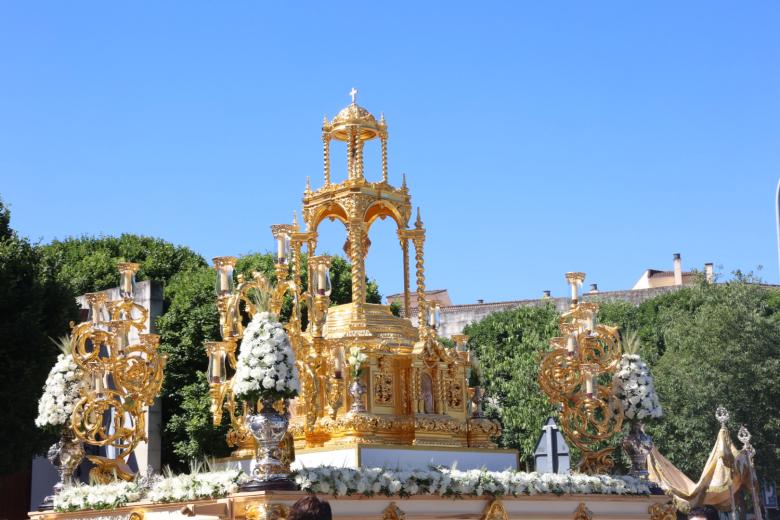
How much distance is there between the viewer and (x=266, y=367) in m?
14.7

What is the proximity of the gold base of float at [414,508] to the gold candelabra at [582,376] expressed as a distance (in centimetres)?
126

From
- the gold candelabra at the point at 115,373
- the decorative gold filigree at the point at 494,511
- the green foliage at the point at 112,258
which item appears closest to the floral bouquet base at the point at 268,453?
the decorative gold filigree at the point at 494,511

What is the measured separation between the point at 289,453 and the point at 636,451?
25.6 ft

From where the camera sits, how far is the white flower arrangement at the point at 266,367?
48.1ft

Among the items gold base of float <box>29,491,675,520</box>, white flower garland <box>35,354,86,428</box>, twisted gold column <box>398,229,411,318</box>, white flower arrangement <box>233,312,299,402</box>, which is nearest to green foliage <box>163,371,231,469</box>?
white flower garland <box>35,354,86,428</box>

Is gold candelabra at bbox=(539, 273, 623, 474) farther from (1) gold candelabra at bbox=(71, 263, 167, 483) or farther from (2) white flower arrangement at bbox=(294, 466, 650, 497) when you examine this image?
(1) gold candelabra at bbox=(71, 263, 167, 483)

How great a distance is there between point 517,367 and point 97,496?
28065mm

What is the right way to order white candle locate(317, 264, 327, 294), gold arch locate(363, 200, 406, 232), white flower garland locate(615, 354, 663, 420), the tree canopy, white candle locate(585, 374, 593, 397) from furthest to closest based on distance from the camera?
the tree canopy < white flower garland locate(615, 354, 663, 420) < gold arch locate(363, 200, 406, 232) < white candle locate(585, 374, 593, 397) < white candle locate(317, 264, 327, 294)

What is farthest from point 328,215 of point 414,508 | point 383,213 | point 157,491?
point 157,491

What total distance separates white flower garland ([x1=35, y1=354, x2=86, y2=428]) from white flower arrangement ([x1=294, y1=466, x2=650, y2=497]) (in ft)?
19.5

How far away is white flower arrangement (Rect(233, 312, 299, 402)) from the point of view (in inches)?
577

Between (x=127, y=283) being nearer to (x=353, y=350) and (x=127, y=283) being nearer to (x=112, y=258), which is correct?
(x=353, y=350)

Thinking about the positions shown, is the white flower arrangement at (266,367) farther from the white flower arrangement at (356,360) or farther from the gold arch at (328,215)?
the gold arch at (328,215)

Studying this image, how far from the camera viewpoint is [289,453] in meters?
15.1
